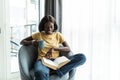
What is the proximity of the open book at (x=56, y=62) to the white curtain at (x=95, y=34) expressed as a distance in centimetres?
67

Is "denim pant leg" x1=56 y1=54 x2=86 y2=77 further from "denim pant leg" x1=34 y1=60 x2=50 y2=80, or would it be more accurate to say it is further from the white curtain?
the white curtain

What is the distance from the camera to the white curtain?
2.97 meters

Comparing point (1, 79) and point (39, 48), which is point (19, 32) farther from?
point (39, 48)

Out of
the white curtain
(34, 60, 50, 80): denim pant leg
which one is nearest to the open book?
(34, 60, 50, 80): denim pant leg

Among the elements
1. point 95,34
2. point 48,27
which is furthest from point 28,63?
point 95,34

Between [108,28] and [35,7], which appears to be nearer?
[108,28]

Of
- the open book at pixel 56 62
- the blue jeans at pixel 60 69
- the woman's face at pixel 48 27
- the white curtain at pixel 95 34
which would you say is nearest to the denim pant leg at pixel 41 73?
the blue jeans at pixel 60 69

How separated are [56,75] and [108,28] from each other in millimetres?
1034

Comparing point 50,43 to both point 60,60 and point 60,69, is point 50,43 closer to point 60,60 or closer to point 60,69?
point 60,60

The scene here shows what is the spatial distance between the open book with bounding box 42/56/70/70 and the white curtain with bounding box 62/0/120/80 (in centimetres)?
67

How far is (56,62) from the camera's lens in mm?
2627

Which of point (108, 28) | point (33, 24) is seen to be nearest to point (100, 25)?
point (108, 28)

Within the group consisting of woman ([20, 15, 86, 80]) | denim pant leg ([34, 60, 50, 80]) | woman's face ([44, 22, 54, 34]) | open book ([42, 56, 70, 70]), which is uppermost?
woman's face ([44, 22, 54, 34])

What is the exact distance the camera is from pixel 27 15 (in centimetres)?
373
